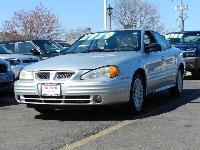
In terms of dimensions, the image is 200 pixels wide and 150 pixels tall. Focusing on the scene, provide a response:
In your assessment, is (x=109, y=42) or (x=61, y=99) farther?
(x=109, y=42)

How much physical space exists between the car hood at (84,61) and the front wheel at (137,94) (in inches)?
16.0

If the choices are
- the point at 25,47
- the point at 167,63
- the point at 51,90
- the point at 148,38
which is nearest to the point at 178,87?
the point at 167,63

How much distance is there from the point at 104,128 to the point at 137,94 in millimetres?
1392

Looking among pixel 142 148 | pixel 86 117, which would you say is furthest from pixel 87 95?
pixel 142 148

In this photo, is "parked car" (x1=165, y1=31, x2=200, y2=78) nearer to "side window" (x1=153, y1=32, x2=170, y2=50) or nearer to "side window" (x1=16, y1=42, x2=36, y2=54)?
"side window" (x1=16, y1=42, x2=36, y2=54)

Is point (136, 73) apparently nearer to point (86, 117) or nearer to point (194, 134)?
point (86, 117)

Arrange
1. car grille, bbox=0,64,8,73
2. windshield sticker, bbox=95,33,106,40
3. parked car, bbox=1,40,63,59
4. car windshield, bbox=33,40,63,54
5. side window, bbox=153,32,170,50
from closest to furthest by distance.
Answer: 1. windshield sticker, bbox=95,33,106,40
2. side window, bbox=153,32,170,50
3. car grille, bbox=0,64,8,73
4. parked car, bbox=1,40,63,59
5. car windshield, bbox=33,40,63,54

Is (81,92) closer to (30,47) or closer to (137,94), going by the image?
(137,94)

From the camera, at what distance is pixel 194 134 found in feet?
21.0

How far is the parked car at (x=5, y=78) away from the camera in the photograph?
10181 mm

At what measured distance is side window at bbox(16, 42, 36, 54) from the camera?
1479 centimetres

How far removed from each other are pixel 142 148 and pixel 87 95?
1.87 m

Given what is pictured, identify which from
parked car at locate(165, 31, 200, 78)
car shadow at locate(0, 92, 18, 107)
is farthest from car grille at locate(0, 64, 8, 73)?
parked car at locate(165, 31, 200, 78)

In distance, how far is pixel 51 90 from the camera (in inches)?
295
